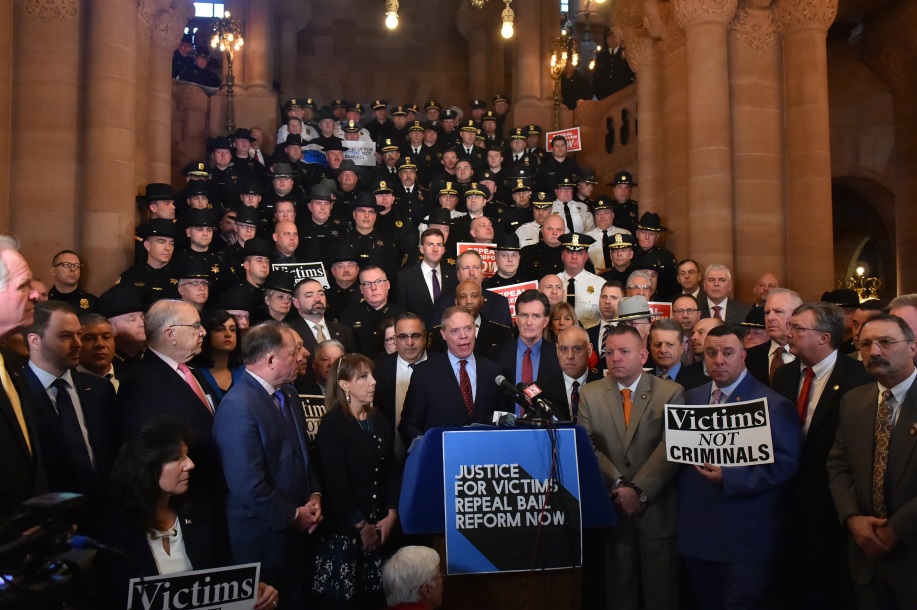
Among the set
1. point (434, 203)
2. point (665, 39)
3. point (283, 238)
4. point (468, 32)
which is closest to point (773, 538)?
point (283, 238)

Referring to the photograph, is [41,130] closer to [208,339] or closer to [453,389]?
[208,339]

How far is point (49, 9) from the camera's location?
388 inches

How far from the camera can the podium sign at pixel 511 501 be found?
421cm

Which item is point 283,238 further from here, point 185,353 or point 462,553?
point 462,553

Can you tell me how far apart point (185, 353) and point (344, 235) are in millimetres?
5066

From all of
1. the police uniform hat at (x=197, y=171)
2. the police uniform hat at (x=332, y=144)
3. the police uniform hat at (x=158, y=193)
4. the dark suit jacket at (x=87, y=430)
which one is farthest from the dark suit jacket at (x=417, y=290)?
the police uniform hat at (x=332, y=144)

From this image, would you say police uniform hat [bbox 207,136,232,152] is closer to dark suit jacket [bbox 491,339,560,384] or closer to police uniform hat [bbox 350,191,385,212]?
police uniform hat [bbox 350,191,385,212]

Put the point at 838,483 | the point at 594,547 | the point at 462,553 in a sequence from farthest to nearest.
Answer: the point at 594,547
the point at 838,483
the point at 462,553

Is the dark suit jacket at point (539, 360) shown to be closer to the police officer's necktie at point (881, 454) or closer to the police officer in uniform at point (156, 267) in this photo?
the police officer's necktie at point (881, 454)

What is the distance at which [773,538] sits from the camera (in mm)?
4961

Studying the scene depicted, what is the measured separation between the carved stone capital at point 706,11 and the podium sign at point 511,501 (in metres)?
8.34

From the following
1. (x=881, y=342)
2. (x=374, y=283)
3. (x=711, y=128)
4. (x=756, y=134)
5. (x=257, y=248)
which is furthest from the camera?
(x=756, y=134)

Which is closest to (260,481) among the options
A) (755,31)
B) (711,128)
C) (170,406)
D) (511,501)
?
(170,406)

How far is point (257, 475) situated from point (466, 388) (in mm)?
1845
